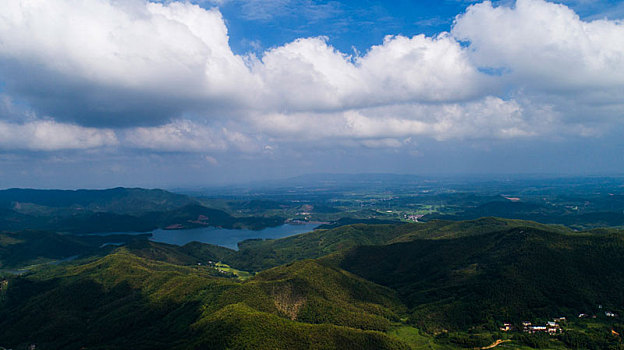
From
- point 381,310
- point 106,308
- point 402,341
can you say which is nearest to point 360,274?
point 381,310

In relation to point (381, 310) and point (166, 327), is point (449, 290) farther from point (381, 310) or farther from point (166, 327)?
point (166, 327)

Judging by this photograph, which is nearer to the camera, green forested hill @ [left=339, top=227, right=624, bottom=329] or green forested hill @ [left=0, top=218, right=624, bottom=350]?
green forested hill @ [left=0, top=218, right=624, bottom=350]

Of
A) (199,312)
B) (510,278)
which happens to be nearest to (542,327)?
(510,278)

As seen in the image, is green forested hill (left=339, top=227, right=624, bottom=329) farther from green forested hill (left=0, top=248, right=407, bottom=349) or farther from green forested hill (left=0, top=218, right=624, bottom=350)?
green forested hill (left=0, top=248, right=407, bottom=349)

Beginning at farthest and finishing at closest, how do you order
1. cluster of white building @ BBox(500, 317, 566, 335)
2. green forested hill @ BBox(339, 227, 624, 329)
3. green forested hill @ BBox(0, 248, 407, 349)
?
green forested hill @ BBox(339, 227, 624, 329) → cluster of white building @ BBox(500, 317, 566, 335) → green forested hill @ BBox(0, 248, 407, 349)

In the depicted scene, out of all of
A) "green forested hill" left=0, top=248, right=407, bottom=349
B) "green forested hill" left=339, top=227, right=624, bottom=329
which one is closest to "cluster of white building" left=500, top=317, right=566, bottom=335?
"green forested hill" left=339, top=227, right=624, bottom=329

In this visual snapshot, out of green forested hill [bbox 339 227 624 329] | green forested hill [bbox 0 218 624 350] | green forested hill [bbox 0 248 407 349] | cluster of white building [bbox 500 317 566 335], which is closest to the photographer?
green forested hill [bbox 0 248 407 349]

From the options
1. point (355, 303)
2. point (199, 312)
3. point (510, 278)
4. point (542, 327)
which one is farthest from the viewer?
point (355, 303)

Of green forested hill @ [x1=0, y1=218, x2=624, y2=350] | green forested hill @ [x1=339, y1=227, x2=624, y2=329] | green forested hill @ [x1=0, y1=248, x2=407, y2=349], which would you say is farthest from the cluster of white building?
green forested hill @ [x1=0, y1=248, x2=407, y2=349]

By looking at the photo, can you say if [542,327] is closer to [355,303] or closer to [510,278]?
[510,278]

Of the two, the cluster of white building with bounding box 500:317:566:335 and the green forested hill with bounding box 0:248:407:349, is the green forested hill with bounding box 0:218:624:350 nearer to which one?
the green forested hill with bounding box 0:248:407:349

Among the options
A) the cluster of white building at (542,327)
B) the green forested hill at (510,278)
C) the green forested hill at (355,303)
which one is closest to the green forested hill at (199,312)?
the green forested hill at (355,303)

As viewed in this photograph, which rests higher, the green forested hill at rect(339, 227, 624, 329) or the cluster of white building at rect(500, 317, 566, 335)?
the green forested hill at rect(339, 227, 624, 329)
